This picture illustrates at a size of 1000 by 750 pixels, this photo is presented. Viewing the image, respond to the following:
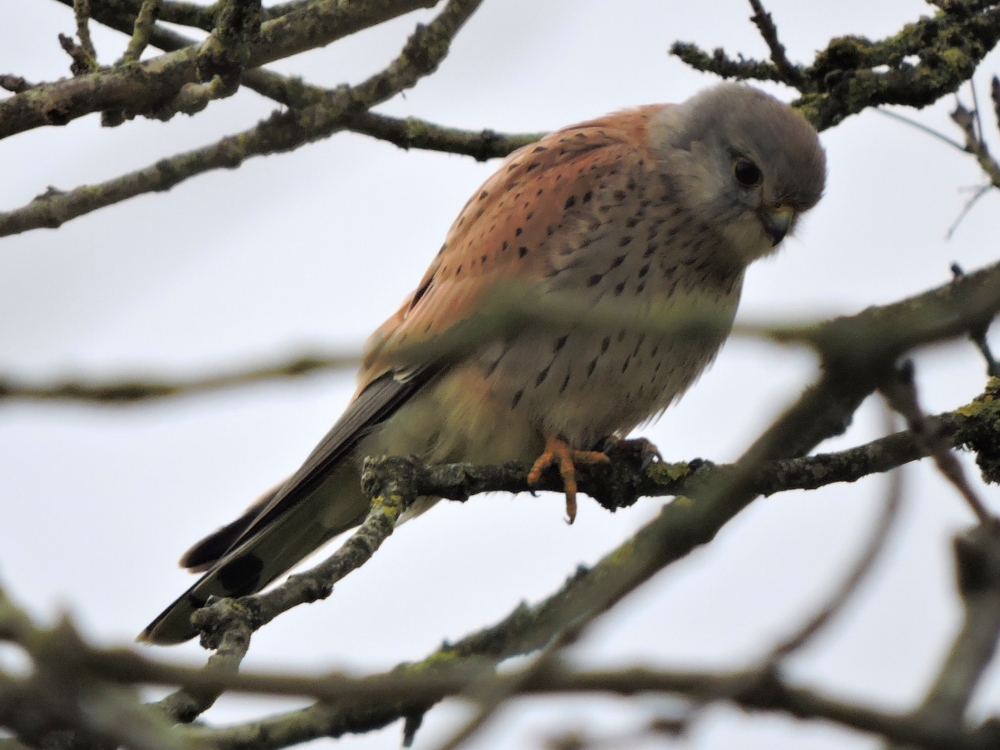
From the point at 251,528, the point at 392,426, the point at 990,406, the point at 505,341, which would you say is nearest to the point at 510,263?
the point at 505,341

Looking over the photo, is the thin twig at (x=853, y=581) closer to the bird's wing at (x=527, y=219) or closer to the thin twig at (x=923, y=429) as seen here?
the thin twig at (x=923, y=429)

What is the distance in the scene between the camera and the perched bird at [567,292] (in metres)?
4.26

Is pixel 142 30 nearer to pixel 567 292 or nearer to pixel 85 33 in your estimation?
pixel 85 33

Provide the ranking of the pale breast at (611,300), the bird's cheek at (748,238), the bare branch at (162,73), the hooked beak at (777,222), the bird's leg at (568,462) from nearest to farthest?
the bare branch at (162,73)
the bird's leg at (568,462)
the pale breast at (611,300)
the bird's cheek at (748,238)
the hooked beak at (777,222)

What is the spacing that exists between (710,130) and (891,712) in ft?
12.3

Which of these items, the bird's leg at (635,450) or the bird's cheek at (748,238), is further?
the bird's cheek at (748,238)

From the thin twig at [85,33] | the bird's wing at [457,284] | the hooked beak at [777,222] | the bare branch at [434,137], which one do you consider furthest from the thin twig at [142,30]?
the hooked beak at [777,222]

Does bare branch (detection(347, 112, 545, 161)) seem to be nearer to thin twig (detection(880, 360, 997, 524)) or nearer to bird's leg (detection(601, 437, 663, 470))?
bird's leg (detection(601, 437, 663, 470))

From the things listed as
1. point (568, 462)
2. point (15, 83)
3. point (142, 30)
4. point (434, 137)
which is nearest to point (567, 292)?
point (568, 462)

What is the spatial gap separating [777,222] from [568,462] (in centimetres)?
135

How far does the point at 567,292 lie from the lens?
4211mm

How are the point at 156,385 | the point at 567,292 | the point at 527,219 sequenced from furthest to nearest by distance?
the point at 527,219
the point at 567,292
the point at 156,385

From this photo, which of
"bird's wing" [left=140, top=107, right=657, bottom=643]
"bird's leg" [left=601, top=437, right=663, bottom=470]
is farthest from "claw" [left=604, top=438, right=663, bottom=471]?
"bird's wing" [left=140, top=107, right=657, bottom=643]

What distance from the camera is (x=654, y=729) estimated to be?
1350 mm
